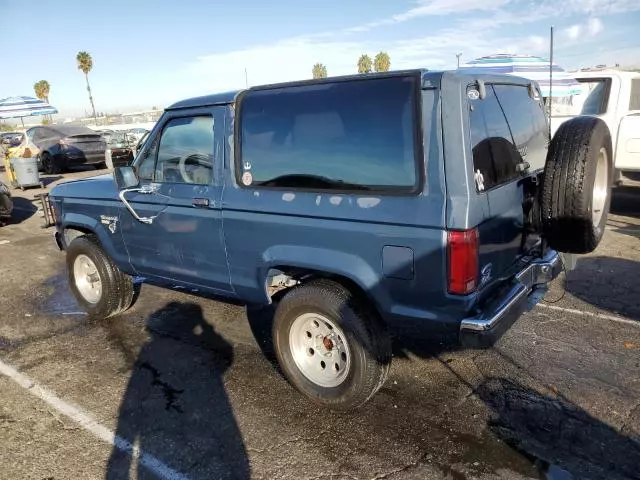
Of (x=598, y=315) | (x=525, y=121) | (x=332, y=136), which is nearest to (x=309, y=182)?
(x=332, y=136)

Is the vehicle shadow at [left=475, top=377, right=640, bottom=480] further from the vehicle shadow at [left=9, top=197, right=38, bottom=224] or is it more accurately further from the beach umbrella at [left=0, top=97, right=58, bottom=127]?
the beach umbrella at [left=0, top=97, right=58, bottom=127]

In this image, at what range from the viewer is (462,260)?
8.57ft

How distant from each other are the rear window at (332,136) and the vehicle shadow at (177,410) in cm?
152

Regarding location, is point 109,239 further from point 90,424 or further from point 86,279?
point 90,424

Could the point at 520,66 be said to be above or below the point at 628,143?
above

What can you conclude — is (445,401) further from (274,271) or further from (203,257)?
(203,257)

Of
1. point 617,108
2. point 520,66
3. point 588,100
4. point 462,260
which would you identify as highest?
point 520,66

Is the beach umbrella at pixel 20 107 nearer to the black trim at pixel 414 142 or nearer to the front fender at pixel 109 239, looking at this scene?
the front fender at pixel 109 239

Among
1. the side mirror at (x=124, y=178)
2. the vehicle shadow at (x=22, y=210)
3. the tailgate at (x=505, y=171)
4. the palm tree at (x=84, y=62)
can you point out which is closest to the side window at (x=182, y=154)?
the side mirror at (x=124, y=178)

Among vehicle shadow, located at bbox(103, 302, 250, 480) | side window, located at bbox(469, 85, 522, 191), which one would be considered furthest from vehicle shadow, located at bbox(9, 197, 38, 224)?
side window, located at bbox(469, 85, 522, 191)

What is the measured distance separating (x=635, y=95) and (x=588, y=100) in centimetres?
66

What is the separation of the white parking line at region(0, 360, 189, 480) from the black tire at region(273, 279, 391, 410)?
1.02 meters

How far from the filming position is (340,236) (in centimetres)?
294

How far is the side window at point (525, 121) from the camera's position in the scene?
3328 mm
